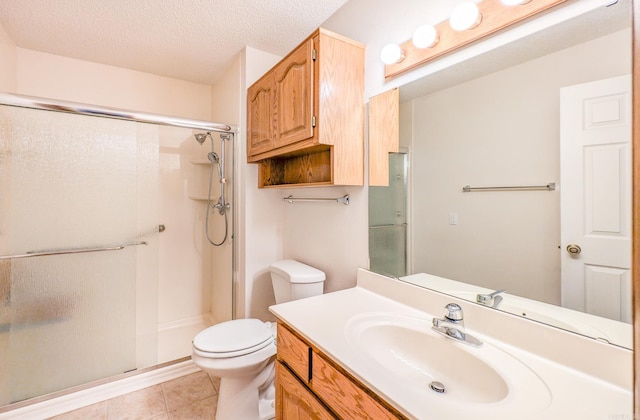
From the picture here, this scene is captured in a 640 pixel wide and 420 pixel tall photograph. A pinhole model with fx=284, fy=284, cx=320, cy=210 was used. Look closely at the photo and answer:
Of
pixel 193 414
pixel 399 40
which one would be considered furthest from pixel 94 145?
pixel 399 40

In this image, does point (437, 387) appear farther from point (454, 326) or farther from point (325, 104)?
point (325, 104)

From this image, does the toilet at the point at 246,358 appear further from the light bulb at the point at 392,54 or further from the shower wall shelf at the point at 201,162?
the shower wall shelf at the point at 201,162

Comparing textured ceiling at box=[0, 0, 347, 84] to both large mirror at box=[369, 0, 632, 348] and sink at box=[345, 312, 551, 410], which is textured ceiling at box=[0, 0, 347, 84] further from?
sink at box=[345, 312, 551, 410]

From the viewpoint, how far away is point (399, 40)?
1.29 m

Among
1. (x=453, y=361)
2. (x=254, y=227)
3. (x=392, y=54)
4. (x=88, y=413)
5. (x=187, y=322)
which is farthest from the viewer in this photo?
(x=187, y=322)

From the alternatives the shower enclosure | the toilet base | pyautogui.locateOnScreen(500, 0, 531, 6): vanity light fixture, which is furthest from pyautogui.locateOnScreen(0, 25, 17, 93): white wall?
pyautogui.locateOnScreen(500, 0, 531, 6): vanity light fixture

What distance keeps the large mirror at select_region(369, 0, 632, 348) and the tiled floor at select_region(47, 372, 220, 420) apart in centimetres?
151

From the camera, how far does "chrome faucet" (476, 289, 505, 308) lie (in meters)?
0.96

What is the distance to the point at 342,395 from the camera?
80cm

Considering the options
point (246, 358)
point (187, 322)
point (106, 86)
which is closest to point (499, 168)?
point (246, 358)

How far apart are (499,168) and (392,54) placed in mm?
695

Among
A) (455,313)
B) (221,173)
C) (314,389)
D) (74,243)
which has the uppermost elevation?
(221,173)

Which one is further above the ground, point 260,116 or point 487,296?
point 260,116

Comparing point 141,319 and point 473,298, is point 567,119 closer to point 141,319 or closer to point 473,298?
point 473,298
